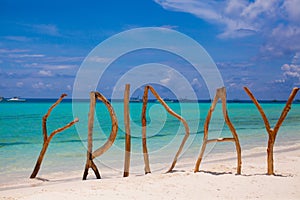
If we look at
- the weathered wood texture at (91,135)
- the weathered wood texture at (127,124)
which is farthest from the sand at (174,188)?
the weathered wood texture at (127,124)

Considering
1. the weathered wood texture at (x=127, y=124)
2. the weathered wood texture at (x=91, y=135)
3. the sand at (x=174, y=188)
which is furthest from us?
the weathered wood texture at (x=127, y=124)

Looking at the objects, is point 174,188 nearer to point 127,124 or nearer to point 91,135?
point 127,124

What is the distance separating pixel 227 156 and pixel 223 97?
5.00 metres

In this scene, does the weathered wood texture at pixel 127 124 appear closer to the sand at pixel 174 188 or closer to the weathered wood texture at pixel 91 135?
the weathered wood texture at pixel 91 135

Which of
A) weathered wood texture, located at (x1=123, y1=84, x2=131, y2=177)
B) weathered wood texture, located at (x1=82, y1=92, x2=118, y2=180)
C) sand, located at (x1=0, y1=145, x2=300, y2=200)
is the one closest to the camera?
sand, located at (x1=0, y1=145, x2=300, y2=200)

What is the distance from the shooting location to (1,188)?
748 centimetres

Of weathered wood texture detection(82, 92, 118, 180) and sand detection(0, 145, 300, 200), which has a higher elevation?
weathered wood texture detection(82, 92, 118, 180)

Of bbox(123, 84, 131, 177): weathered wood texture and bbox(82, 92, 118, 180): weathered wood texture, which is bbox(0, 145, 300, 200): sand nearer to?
bbox(82, 92, 118, 180): weathered wood texture

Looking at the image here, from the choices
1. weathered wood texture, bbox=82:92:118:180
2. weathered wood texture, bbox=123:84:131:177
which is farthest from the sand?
weathered wood texture, bbox=123:84:131:177

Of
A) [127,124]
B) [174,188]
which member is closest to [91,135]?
[127,124]

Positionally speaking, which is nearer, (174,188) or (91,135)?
(174,188)

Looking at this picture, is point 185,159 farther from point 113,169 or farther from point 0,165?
point 0,165

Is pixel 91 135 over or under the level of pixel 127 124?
under

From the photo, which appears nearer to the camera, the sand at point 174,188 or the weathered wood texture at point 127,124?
the sand at point 174,188
